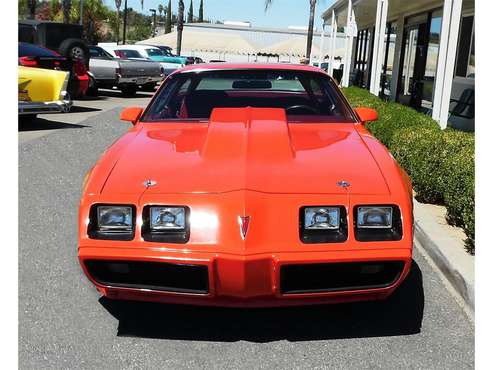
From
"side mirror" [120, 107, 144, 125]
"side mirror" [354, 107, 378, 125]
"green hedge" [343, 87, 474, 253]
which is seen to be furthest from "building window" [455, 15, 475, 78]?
"side mirror" [120, 107, 144, 125]

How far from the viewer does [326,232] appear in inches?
108

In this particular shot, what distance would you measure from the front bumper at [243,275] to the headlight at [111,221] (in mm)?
92

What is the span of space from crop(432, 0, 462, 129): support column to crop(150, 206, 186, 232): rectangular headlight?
17.5ft

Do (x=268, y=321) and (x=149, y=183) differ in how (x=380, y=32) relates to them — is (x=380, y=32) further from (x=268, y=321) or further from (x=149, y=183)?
(x=149, y=183)

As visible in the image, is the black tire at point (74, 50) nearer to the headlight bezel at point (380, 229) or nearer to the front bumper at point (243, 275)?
the front bumper at point (243, 275)

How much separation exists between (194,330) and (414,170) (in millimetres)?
3214

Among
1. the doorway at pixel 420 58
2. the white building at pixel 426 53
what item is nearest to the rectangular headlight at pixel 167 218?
the white building at pixel 426 53

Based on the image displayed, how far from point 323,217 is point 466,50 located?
9751 millimetres

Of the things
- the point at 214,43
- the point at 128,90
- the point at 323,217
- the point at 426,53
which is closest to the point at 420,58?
the point at 426,53

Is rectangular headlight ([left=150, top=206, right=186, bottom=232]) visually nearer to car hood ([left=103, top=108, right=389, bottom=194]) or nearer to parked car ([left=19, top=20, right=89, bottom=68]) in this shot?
car hood ([left=103, top=108, right=389, bottom=194])

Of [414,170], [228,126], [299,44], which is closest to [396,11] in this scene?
[414,170]

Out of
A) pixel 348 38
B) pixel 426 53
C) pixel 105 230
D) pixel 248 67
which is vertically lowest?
pixel 105 230

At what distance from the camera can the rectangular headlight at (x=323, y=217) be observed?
2740 mm
